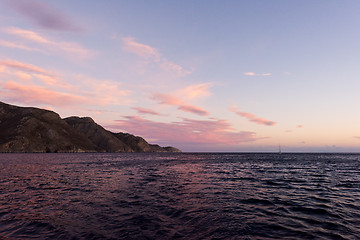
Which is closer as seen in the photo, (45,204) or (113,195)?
(45,204)

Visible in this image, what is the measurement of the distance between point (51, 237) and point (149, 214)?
20.6 ft

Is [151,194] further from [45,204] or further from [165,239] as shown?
[165,239]

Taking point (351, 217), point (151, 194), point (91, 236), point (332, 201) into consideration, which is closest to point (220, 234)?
point (91, 236)

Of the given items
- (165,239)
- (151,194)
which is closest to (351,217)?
(165,239)

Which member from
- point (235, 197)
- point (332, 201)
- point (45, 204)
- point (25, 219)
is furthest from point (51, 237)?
point (332, 201)

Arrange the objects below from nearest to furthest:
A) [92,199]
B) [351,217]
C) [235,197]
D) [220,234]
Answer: [220,234]
[351,217]
[92,199]
[235,197]

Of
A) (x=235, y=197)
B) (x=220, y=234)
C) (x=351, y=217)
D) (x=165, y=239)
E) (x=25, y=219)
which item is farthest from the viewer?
(x=235, y=197)

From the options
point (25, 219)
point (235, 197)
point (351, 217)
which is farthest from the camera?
point (235, 197)

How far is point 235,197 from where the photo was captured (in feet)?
72.6

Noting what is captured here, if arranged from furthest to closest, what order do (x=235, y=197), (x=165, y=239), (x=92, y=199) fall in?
1. (x=235, y=197)
2. (x=92, y=199)
3. (x=165, y=239)

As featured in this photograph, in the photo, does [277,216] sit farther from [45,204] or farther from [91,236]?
[45,204]

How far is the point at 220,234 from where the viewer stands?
1197cm

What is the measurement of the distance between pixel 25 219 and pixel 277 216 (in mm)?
17269

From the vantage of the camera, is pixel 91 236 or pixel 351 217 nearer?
pixel 91 236
